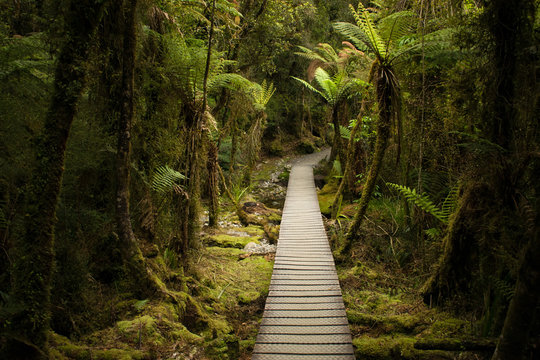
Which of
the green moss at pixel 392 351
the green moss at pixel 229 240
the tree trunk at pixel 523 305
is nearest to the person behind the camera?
the tree trunk at pixel 523 305

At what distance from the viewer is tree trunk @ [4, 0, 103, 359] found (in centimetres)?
211

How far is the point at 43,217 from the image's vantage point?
219 cm

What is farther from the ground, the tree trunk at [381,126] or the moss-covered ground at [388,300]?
the tree trunk at [381,126]

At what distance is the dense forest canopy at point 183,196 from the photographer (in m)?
2.27

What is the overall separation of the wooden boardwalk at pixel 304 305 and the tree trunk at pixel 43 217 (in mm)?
2005

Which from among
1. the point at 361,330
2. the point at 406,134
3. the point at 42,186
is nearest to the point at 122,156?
the point at 42,186

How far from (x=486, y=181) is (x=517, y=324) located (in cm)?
140

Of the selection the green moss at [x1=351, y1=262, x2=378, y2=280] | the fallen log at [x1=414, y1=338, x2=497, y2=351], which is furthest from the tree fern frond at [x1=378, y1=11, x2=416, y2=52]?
the fallen log at [x1=414, y1=338, x2=497, y2=351]

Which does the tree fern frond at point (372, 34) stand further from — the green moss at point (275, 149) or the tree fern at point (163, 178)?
the green moss at point (275, 149)

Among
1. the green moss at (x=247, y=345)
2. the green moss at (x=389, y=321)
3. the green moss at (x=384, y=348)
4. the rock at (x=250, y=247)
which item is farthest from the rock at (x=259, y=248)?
the green moss at (x=384, y=348)

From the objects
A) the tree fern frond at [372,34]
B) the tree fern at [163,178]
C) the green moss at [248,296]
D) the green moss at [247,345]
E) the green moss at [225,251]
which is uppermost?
the tree fern frond at [372,34]

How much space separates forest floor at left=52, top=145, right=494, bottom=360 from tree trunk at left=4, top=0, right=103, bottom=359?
0.29 m

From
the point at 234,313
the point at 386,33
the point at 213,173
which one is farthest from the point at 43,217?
the point at 386,33

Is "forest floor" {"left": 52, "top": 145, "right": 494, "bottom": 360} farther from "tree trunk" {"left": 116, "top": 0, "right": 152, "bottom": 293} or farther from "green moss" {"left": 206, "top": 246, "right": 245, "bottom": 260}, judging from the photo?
"tree trunk" {"left": 116, "top": 0, "right": 152, "bottom": 293}
